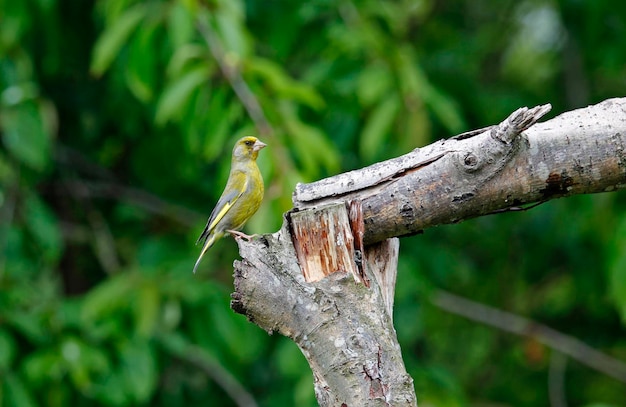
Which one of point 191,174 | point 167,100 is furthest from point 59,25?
point 167,100

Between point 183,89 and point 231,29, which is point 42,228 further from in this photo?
point 231,29

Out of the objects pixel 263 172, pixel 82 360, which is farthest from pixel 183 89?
pixel 82 360

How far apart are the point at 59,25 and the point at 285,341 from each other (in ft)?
8.54

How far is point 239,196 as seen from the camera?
14.5 ft

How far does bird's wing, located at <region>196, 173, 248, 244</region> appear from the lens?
429 centimetres

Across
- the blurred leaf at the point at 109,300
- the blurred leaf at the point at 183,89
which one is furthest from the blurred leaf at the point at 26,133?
the blurred leaf at the point at 183,89

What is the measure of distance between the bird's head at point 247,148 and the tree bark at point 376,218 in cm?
169

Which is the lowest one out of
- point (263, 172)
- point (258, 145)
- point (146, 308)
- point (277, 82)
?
point (146, 308)

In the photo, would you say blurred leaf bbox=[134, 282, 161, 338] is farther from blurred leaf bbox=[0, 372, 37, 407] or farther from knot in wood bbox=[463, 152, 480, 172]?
knot in wood bbox=[463, 152, 480, 172]

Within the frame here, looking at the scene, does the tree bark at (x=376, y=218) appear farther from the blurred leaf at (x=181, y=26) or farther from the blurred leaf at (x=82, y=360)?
the blurred leaf at (x=82, y=360)

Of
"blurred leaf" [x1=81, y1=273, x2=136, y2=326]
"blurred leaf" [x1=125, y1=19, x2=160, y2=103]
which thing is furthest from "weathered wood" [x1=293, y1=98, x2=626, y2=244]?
"blurred leaf" [x1=81, y1=273, x2=136, y2=326]

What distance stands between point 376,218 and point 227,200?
1466mm

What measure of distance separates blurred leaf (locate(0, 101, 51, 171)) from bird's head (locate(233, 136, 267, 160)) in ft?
6.40

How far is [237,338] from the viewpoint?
20.4 ft
